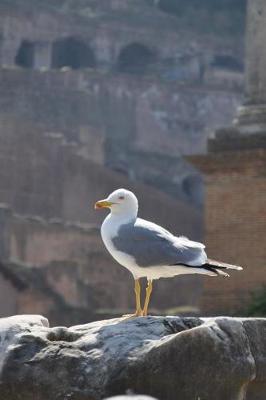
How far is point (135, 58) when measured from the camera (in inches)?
3182

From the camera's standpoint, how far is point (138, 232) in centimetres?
1457

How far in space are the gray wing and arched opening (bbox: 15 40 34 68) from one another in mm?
62692

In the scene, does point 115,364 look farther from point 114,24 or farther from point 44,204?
point 114,24

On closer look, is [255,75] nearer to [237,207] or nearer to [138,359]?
[237,207]

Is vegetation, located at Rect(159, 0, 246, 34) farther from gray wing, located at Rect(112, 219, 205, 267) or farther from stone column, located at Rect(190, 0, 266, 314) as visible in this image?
gray wing, located at Rect(112, 219, 205, 267)

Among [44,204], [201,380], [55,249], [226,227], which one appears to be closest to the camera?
[201,380]

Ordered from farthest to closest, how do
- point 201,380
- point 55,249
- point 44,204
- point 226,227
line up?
point 44,204 < point 55,249 < point 226,227 < point 201,380

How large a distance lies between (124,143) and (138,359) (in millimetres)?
56424

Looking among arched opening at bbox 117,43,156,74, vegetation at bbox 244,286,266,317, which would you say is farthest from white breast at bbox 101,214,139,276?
arched opening at bbox 117,43,156,74

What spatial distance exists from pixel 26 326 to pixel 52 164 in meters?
42.4

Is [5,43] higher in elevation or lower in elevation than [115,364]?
lower

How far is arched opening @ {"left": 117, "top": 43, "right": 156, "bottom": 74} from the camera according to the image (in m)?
80.5

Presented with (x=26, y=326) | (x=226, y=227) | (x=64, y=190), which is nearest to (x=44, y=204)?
(x=64, y=190)

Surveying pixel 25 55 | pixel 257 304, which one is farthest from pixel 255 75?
pixel 25 55
